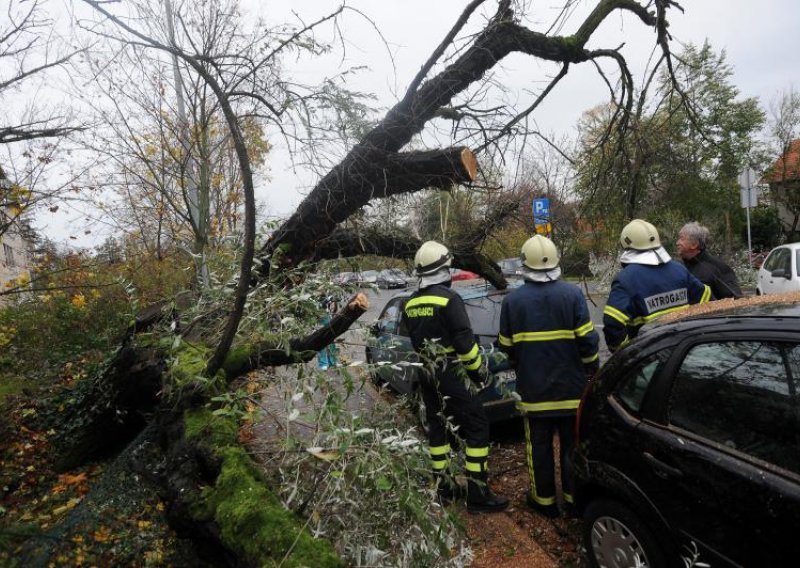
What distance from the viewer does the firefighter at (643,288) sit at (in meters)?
3.44

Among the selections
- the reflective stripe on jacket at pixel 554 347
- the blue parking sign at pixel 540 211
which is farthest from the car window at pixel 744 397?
the blue parking sign at pixel 540 211

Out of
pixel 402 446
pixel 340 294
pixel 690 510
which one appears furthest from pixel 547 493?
pixel 340 294

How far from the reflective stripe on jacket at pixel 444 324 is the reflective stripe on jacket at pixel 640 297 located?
95 centimetres

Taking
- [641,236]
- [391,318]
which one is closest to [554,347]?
[641,236]

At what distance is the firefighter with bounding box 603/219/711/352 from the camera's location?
3438mm

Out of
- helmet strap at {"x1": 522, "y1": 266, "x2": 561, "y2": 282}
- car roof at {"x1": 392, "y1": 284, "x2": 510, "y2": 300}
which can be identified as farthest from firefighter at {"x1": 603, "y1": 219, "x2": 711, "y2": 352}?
car roof at {"x1": 392, "y1": 284, "x2": 510, "y2": 300}

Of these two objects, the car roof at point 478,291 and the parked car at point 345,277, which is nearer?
the parked car at point 345,277

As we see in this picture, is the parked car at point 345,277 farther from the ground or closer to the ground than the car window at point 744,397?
farther from the ground

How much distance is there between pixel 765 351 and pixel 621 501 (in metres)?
0.97

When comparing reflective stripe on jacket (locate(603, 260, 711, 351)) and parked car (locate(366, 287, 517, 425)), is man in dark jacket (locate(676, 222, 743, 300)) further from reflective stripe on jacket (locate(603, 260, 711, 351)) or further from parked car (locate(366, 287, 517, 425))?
parked car (locate(366, 287, 517, 425))

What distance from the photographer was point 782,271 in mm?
8266

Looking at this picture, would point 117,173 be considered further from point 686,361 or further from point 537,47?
point 686,361

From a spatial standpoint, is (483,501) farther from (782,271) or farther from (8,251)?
(8,251)

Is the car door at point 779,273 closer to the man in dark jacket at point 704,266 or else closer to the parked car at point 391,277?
the man in dark jacket at point 704,266
